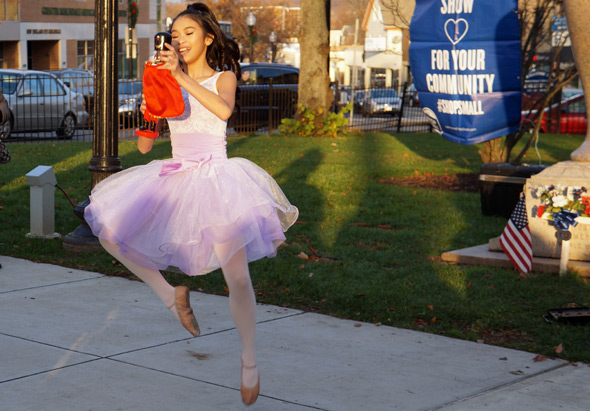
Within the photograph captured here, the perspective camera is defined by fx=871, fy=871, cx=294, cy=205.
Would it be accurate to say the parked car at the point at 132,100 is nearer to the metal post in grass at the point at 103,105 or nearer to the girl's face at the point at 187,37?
the metal post in grass at the point at 103,105

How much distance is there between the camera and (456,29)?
10.8m

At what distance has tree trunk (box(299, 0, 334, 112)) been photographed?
70.6ft

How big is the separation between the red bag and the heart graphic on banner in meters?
7.17

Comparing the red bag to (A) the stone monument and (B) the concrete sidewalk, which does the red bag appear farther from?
(A) the stone monument

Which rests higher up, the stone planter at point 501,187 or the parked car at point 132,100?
the parked car at point 132,100

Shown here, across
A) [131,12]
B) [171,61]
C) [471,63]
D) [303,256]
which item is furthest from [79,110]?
[131,12]

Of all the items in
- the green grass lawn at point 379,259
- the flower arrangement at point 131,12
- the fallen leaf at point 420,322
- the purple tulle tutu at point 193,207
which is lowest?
the fallen leaf at point 420,322

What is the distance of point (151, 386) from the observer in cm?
459

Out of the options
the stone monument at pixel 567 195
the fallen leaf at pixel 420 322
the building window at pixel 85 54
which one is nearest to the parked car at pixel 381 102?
the stone monument at pixel 567 195

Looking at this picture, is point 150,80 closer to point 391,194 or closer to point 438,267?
point 438,267

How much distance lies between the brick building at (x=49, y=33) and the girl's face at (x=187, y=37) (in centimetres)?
4603

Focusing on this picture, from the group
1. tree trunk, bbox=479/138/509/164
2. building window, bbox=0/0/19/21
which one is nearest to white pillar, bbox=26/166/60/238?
tree trunk, bbox=479/138/509/164

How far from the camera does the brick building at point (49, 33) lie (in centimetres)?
5100

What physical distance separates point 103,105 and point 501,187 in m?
4.78
